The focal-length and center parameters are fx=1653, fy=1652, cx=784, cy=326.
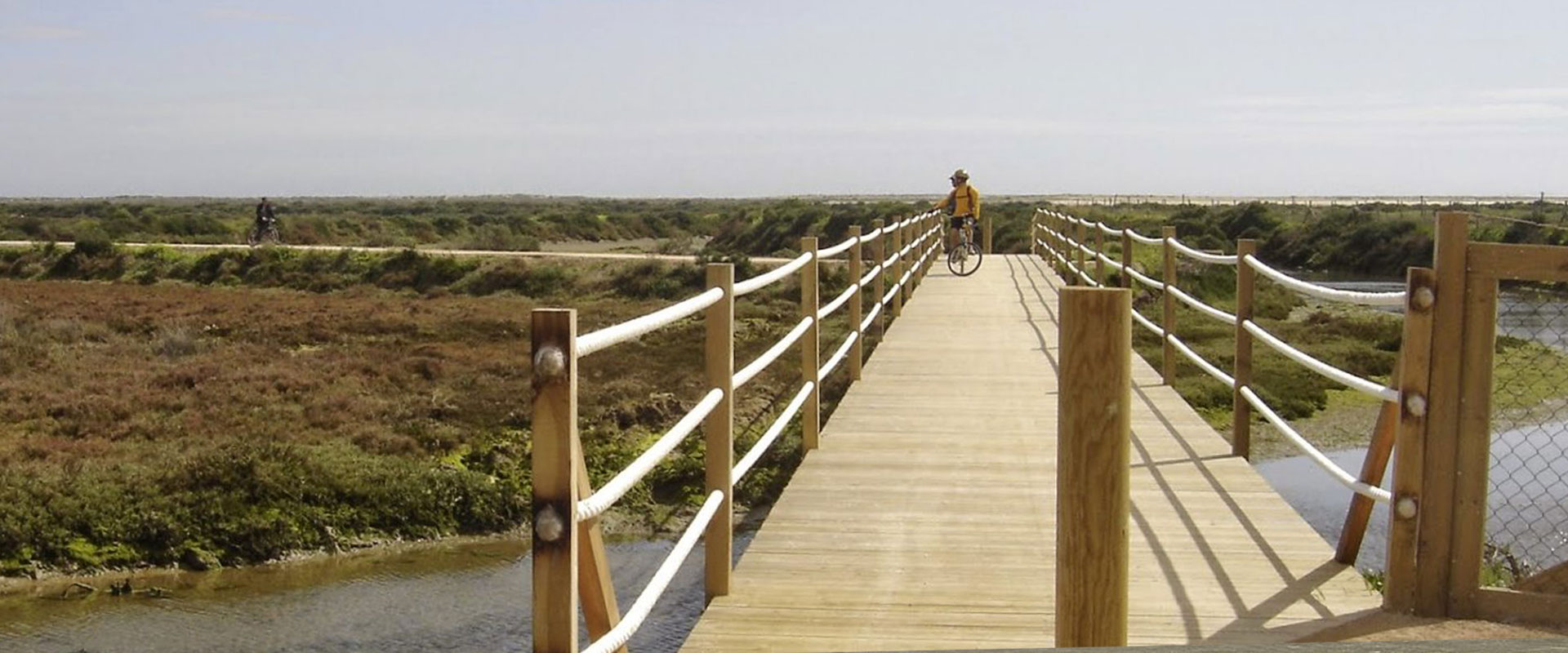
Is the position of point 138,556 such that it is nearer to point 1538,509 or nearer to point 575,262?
point 1538,509

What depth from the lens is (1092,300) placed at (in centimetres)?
293

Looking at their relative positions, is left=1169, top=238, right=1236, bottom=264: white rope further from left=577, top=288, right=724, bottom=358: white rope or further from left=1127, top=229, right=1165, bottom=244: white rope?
left=577, top=288, right=724, bottom=358: white rope

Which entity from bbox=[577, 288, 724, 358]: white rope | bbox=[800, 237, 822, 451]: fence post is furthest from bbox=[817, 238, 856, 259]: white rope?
bbox=[577, 288, 724, 358]: white rope

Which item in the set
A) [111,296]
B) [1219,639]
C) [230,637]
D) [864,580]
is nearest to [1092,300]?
[1219,639]

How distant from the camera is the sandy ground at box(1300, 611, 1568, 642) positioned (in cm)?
435

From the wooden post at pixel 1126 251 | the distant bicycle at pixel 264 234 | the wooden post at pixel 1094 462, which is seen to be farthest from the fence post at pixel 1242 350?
the distant bicycle at pixel 264 234

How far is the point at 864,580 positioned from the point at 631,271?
106ft

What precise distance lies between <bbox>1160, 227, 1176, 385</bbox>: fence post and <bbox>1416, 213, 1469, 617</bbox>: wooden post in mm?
5130

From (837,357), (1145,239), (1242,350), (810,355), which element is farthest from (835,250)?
(1145,239)

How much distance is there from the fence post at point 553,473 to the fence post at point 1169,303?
720cm

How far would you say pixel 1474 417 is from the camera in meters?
4.45

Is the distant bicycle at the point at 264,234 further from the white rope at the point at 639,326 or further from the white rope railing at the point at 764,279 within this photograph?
the white rope at the point at 639,326

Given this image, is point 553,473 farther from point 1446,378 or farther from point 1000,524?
point 1000,524

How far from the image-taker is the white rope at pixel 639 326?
3123 millimetres
